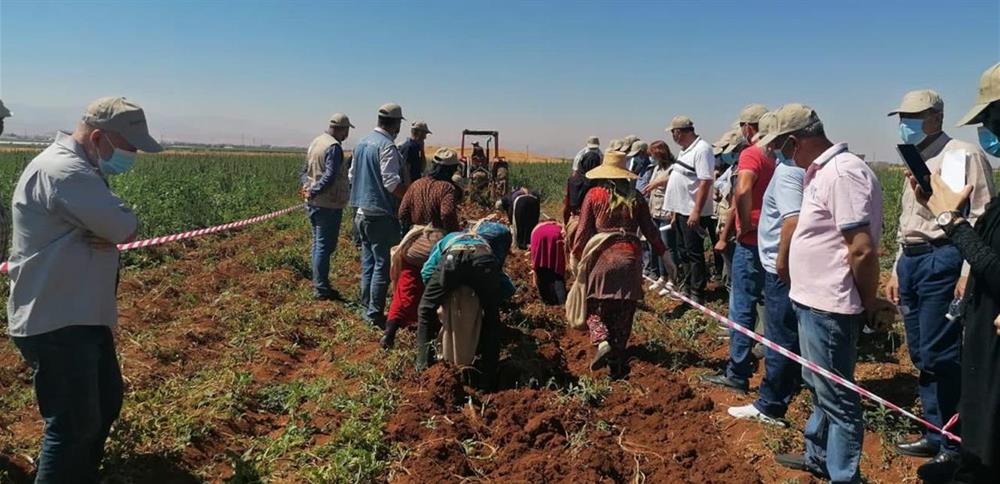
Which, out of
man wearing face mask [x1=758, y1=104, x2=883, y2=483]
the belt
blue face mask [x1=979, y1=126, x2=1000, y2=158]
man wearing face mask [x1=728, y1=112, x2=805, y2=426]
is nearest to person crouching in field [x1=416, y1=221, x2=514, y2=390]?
man wearing face mask [x1=728, y1=112, x2=805, y2=426]

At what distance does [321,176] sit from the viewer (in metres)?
6.62

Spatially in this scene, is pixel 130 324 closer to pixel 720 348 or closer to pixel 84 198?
pixel 84 198

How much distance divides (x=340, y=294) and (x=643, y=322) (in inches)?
131

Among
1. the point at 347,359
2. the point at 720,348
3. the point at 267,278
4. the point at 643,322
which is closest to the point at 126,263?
the point at 267,278

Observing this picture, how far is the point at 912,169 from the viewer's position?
115 inches

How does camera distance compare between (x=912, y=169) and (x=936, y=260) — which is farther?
(x=936, y=260)

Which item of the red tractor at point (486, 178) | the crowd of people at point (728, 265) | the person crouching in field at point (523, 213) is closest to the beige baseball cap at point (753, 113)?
the crowd of people at point (728, 265)

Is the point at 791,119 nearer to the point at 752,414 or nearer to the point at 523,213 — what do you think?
the point at 752,414

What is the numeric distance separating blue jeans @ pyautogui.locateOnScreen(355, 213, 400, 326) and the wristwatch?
14.7ft

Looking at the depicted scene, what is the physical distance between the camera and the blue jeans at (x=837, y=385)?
2934 millimetres

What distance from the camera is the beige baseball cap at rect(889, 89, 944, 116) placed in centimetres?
362

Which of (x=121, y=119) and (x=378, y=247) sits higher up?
(x=121, y=119)

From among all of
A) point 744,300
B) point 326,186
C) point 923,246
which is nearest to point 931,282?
point 923,246

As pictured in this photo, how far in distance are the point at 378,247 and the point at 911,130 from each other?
13.9 ft
